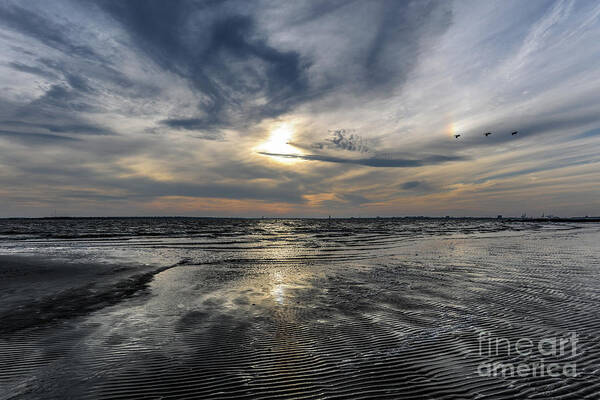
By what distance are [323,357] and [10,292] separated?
1536 cm

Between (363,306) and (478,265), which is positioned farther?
(478,265)

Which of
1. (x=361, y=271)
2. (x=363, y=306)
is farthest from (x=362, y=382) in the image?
(x=361, y=271)

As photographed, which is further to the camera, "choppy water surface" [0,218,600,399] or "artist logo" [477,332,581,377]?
"artist logo" [477,332,581,377]

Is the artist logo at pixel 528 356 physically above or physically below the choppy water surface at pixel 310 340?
above

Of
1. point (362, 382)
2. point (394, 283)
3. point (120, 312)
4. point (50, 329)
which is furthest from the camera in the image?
point (394, 283)

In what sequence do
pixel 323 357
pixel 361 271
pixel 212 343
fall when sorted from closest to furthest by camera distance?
pixel 323 357
pixel 212 343
pixel 361 271

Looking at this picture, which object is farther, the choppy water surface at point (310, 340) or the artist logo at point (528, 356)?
the artist logo at point (528, 356)

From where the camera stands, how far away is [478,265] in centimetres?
2072

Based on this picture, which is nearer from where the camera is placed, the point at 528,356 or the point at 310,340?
the point at 528,356

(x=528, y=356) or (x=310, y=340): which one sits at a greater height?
(x=528, y=356)

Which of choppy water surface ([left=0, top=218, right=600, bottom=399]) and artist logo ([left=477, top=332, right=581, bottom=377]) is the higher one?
artist logo ([left=477, top=332, right=581, bottom=377])

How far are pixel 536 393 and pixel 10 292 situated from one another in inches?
768

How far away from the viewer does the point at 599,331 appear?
8.34 metres

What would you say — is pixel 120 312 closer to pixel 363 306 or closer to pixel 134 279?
pixel 134 279
